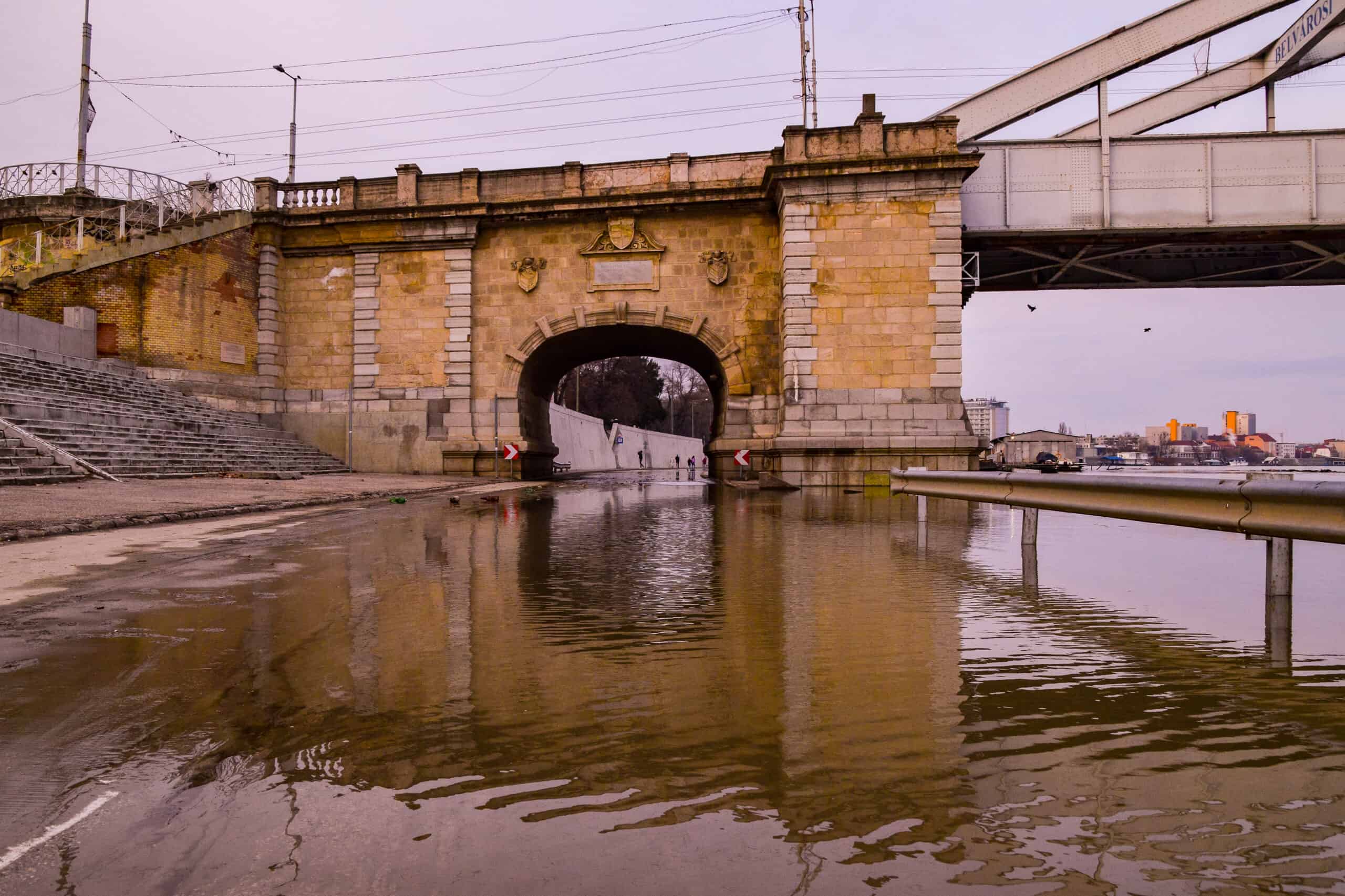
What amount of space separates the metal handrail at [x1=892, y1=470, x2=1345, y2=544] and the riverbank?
25.5 ft

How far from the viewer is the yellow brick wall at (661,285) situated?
72.7 feet

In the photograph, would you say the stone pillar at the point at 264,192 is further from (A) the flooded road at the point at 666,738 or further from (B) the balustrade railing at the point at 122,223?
(A) the flooded road at the point at 666,738

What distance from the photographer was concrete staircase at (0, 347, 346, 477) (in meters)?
14.2

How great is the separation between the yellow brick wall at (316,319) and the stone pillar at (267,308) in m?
0.23

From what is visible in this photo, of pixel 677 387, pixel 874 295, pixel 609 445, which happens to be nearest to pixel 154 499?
pixel 874 295

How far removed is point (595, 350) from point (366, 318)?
284 inches

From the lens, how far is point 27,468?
11.7 meters

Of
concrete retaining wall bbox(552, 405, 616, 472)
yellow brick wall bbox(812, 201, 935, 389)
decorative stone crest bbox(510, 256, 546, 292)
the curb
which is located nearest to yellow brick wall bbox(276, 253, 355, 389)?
decorative stone crest bbox(510, 256, 546, 292)

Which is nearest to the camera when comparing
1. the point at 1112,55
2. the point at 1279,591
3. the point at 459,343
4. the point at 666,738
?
the point at 666,738

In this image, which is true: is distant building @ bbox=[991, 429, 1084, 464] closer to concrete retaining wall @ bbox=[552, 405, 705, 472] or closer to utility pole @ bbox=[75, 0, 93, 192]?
concrete retaining wall @ bbox=[552, 405, 705, 472]

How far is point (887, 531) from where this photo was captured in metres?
8.61

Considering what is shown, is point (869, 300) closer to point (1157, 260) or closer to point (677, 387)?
point (1157, 260)

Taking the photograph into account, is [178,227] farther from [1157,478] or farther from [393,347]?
[1157,478]

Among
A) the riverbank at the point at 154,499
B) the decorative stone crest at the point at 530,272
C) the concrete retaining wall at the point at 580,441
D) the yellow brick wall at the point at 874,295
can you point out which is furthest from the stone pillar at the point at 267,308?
the yellow brick wall at the point at 874,295
